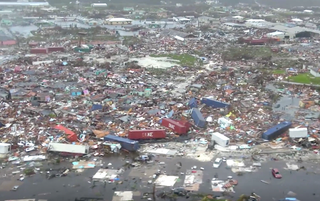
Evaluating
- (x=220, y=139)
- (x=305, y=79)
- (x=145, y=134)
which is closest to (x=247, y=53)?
(x=305, y=79)

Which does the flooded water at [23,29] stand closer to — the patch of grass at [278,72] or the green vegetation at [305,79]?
the patch of grass at [278,72]

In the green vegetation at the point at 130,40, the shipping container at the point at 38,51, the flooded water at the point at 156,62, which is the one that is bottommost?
the flooded water at the point at 156,62

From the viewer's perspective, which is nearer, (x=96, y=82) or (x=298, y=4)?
(x=96, y=82)

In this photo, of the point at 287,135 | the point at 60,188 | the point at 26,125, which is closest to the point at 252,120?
the point at 287,135

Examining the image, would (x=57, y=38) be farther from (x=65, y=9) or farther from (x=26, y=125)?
(x=65, y=9)

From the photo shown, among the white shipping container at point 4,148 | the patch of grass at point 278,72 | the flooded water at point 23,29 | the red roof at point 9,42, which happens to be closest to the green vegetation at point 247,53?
the patch of grass at point 278,72

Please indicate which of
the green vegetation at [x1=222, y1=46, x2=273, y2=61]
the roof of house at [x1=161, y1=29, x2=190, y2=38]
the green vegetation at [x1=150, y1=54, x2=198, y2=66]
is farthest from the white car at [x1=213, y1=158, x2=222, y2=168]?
the roof of house at [x1=161, y1=29, x2=190, y2=38]
